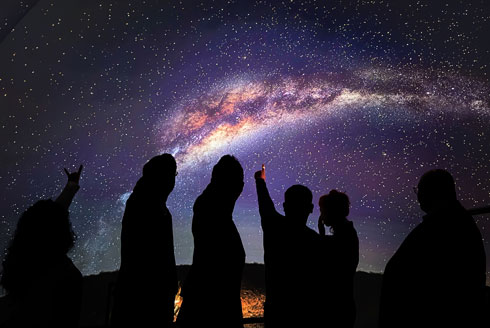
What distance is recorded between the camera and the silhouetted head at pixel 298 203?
2875 mm

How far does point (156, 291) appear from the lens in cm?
226

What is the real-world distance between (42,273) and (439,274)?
2590mm

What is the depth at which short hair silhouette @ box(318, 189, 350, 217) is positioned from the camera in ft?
10.5

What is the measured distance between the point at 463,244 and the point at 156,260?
2098 millimetres

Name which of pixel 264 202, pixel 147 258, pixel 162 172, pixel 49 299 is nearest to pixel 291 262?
pixel 264 202

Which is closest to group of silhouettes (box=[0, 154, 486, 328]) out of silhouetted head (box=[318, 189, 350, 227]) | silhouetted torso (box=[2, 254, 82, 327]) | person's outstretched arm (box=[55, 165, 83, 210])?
silhouetted torso (box=[2, 254, 82, 327])

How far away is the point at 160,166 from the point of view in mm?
2580

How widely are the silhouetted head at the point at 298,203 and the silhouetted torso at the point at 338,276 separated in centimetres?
29

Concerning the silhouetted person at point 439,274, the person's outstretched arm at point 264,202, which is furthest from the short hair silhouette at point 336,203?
the silhouetted person at point 439,274

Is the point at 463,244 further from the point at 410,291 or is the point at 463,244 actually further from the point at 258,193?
the point at 258,193

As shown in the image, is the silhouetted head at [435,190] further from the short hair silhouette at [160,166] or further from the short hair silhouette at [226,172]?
the short hair silhouette at [160,166]

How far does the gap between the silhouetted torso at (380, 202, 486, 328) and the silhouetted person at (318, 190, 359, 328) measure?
0.58 m

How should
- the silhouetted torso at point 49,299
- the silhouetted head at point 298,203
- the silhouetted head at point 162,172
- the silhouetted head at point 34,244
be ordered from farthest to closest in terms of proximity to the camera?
the silhouetted head at point 298,203 → the silhouetted head at point 162,172 → the silhouetted head at point 34,244 → the silhouetted torso at point 49,299

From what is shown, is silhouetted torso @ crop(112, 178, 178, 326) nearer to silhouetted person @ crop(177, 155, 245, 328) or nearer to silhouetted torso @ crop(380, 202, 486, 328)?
silhouetted person @ crop(177, 155, 245, 328)
